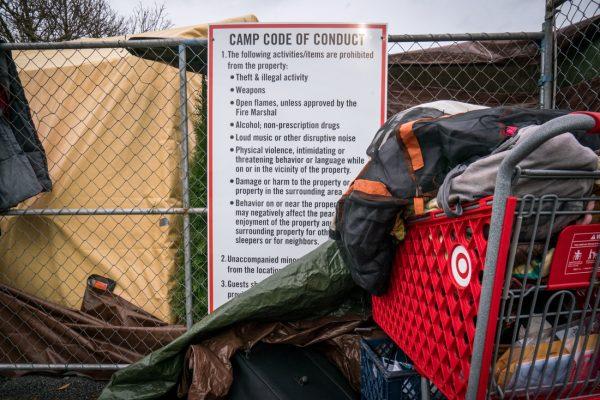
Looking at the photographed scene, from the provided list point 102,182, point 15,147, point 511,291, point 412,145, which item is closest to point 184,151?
point 15,147

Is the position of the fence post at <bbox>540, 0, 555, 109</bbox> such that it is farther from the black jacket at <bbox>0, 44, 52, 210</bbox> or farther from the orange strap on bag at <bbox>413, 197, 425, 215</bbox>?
the black jacket at <bbox>0, 44, 52, 210</bbox>

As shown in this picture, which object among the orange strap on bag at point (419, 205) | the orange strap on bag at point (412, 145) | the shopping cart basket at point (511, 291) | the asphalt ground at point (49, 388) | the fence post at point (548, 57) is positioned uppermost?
the fence post at point (548, 57)

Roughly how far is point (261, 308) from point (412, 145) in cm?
125

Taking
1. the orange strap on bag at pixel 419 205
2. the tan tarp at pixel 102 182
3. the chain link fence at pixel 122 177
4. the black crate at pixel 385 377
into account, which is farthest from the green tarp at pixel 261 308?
the tan tarp at pixel 102 182

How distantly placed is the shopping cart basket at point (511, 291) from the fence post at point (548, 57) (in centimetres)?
170

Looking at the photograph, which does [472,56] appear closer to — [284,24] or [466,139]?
[284,24]

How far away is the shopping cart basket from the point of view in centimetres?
109

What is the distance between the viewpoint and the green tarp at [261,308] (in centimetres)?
218

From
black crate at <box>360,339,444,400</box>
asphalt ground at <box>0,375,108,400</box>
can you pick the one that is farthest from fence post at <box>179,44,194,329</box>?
black crate at <box>360,339,444,400</box>

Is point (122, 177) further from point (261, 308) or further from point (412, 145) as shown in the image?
point (412, 145)

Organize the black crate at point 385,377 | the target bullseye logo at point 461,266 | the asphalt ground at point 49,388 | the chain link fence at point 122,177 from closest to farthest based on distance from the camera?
the target bullseye logo at point 461,266
the black crate at point 385,377
the asphalt ground at point 49,388
the chain link fence at point 122,177

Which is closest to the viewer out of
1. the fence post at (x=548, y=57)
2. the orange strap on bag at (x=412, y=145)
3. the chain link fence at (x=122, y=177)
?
the orange strap on bag at (x=412, y=145)

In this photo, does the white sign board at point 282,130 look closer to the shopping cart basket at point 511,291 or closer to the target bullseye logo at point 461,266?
the shopping cart basket at point 511,291

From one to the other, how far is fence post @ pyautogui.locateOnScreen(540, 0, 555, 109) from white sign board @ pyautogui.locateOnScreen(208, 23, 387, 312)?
3.42ft
